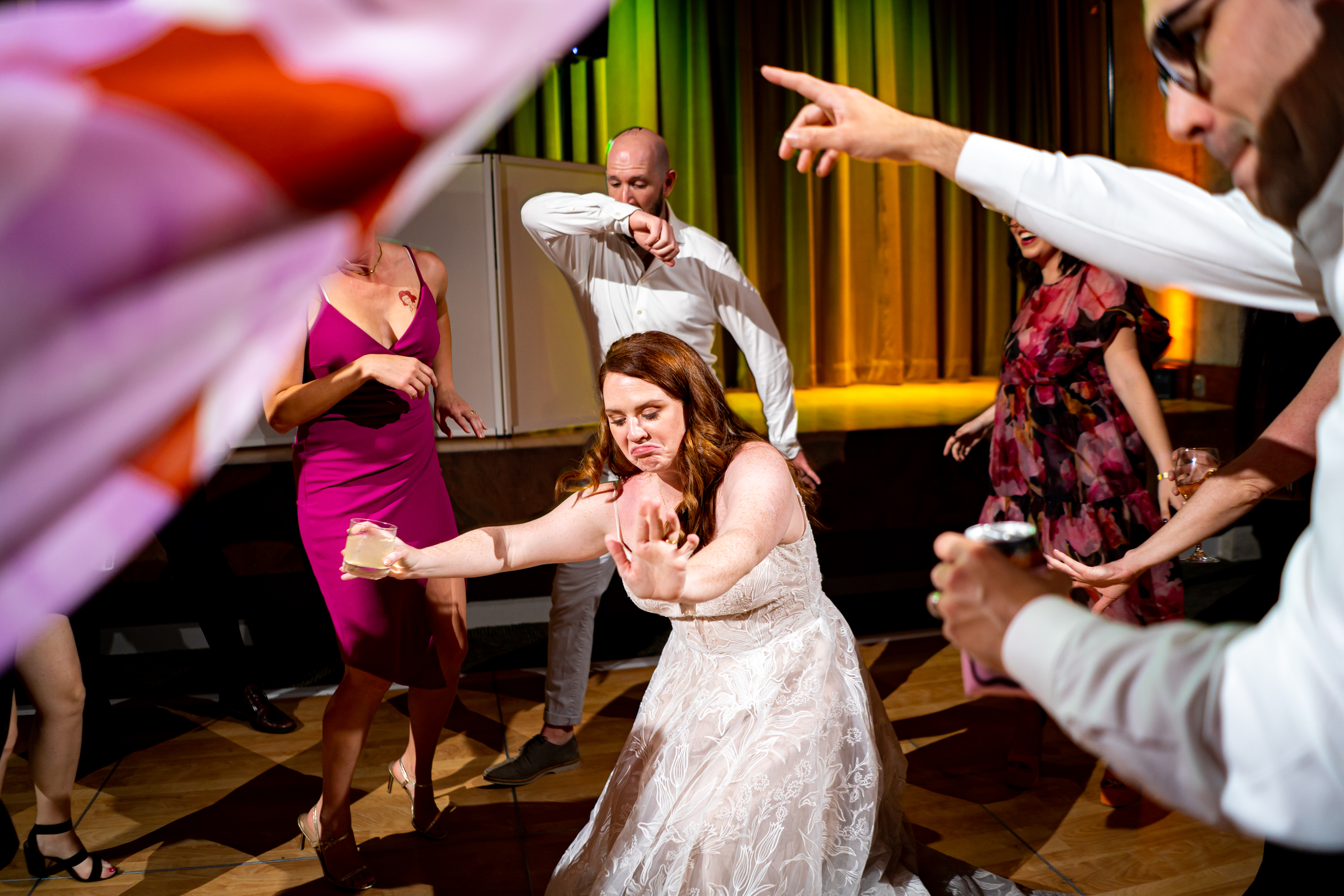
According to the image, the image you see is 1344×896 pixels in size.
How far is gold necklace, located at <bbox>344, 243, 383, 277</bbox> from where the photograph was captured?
2145mm

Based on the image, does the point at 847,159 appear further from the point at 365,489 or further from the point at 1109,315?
the point at 365,489

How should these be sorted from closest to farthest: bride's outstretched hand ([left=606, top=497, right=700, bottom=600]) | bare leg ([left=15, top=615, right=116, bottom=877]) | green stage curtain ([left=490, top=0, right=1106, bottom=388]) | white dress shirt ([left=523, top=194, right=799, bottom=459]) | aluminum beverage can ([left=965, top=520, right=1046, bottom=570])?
aluminum beverage can ([left=965, top=520, right=1046, bottom=570]) < bride's outstretched hand ([left=606, top=497, right=700, bottom=600]) < bare leg ([left=15, top=615, right=116, bottom=877]) < white dress shirt ([left=523, top=194, right=799, bottom=459]) < green stage curtain ([left=490, top=0, right=1106, bottom=388])

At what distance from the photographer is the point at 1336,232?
699mm

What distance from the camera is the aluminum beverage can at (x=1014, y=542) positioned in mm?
807

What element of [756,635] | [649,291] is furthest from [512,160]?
[756,635]

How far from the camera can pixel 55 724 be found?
2.01m

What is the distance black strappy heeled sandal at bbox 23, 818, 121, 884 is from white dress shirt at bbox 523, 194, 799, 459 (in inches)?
69.8

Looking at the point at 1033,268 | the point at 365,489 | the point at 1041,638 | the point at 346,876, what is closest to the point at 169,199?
the point at 1041,638

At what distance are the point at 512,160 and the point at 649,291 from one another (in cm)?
116

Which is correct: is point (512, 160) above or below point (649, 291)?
above

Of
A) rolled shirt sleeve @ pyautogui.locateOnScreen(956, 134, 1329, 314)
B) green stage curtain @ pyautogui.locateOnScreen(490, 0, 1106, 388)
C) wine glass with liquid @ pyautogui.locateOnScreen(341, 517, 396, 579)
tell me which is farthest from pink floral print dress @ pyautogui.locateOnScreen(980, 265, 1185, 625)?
green stage curtain @ pyautogui.locateOnScreen(490, 0, 1106, 388)

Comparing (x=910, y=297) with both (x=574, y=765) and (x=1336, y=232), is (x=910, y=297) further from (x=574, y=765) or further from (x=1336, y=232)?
(x=1336, y=232)

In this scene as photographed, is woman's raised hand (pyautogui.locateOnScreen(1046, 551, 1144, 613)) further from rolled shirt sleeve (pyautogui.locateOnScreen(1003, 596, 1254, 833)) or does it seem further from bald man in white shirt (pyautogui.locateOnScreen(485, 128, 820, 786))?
bald man in white shirt (pyautogui.locateOnScreen(485, 128, 820, 786))

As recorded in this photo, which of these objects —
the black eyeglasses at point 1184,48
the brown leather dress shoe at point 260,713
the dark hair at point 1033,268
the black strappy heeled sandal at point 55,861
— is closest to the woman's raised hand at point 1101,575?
the black eyeglasses at point 1184,48
